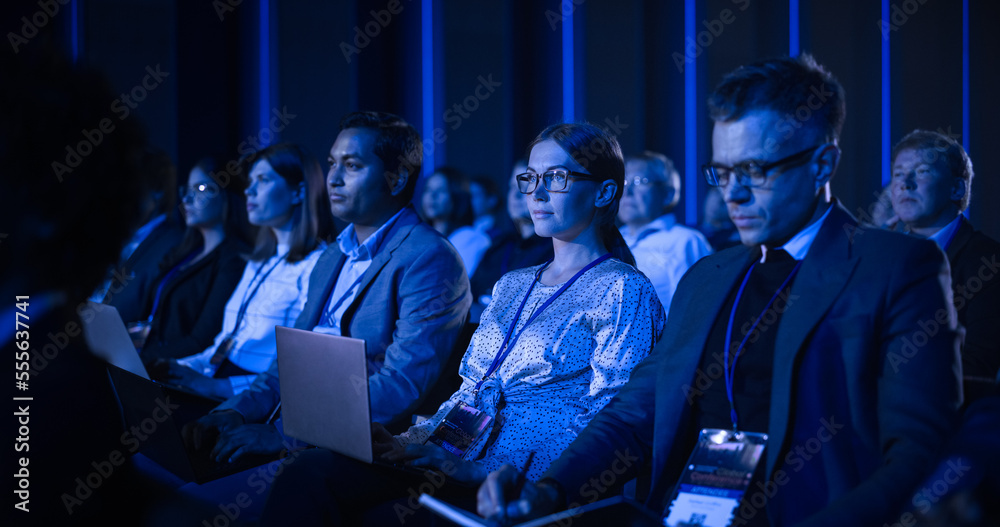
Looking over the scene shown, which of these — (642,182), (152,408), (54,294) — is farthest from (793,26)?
(54,294)

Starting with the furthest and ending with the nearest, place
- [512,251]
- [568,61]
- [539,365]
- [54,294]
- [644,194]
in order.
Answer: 1. [568,61]
2. [512,251]
3. [644,194]
4. [539,365]
5. [54,294]

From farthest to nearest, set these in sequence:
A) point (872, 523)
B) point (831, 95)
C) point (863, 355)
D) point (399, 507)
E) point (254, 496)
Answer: point (254, 496), point (399, 507), point (831, 95), point (863, 355), point (872, 523)

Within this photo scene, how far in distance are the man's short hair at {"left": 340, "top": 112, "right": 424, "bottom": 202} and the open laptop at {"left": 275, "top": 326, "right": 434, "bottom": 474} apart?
961 mm

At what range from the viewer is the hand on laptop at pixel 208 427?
85.0 inches

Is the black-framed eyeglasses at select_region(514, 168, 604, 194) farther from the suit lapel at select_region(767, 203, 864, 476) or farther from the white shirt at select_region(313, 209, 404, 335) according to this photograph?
the suit lapel at select_region(767, 203, 864, 476)

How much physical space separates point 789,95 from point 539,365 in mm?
847

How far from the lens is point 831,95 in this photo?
141 cm

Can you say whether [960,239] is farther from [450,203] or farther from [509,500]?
[450,203]

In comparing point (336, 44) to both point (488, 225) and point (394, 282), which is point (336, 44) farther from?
point (394, 282)

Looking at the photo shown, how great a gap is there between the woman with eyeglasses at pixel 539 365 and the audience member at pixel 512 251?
2.53 meters

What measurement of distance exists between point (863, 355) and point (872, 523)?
0.27m

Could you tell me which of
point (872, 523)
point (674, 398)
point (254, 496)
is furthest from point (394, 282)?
point (872, 523)

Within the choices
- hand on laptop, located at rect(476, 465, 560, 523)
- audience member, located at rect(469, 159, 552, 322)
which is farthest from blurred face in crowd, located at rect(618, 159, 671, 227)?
hand on laptop, located at rect(476, 465, 560, 523)

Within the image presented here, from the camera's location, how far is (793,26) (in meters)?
5.74
